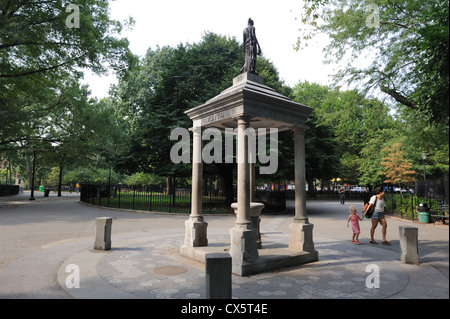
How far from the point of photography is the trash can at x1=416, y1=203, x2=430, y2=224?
14931 mm

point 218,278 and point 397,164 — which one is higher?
point 397,164

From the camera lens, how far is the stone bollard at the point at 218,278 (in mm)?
3791

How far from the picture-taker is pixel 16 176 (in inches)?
4031

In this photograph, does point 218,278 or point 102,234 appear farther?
point 102,234

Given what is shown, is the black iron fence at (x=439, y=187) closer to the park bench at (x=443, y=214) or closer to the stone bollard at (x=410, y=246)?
the park bench at (x=443, y=214)

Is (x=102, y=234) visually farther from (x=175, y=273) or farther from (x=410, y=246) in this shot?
(x=410, y=246)

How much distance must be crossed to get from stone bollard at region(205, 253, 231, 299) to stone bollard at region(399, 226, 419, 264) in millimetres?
5651

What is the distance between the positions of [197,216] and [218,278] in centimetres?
464

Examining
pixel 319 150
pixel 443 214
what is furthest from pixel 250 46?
pixel 319 150

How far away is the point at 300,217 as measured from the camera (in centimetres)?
785

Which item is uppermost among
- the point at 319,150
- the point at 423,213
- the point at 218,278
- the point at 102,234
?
the point at 319,150

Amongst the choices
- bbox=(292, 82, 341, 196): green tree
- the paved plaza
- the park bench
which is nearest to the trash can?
the park bench
